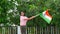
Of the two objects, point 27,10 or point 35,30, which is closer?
point 27,10

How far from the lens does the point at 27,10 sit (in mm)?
16953

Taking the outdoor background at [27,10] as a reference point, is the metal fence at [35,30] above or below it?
below

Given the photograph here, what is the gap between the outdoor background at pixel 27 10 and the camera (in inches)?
653

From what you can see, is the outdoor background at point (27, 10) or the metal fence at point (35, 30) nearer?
the outdoor background at point (27, 10)

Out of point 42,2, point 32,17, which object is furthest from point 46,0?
point 32,17

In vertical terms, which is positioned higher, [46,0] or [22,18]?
[46,0]

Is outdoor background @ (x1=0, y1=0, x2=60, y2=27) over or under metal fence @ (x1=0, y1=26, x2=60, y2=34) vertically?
over

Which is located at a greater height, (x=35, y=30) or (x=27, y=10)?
(x=27, y=10)

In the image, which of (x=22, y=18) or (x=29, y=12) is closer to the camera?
(x=22, y=18)

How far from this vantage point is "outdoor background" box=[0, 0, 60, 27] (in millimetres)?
16594

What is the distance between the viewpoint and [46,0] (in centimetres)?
1695

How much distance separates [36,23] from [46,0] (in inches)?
59.4

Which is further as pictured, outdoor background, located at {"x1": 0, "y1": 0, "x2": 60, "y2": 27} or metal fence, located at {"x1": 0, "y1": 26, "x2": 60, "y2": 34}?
metal fence, located at {"x1": 0, "y1": 26, "x2": 60, "y2": 34}

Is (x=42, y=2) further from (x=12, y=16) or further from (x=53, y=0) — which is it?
(x=12, y=16)
